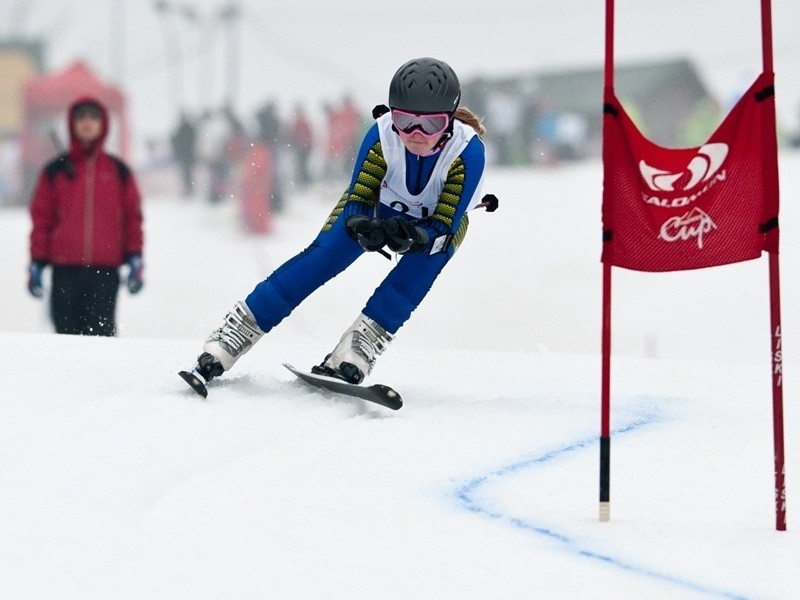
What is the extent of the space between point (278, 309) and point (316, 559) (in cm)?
189

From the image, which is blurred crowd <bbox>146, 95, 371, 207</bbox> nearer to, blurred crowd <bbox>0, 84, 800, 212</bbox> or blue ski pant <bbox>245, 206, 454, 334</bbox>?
blurred crowd <bbox>0, 84, 800, 212</bbox>

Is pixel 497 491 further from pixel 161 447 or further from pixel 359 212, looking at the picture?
pixel 359 212

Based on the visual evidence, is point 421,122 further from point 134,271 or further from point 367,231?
point 134,271

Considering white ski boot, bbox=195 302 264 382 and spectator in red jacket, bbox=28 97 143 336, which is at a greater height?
spectator in red jacket, bbox=28 97 143 336

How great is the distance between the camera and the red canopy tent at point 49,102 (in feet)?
78.1

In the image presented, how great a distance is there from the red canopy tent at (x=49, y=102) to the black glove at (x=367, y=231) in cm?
1953

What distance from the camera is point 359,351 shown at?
4.95 meters

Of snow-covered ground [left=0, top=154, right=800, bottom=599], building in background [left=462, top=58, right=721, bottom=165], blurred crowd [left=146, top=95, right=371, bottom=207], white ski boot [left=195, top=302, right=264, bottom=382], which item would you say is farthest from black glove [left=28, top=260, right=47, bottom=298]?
building in background [left=462, top=58, right=721, bottom=165]

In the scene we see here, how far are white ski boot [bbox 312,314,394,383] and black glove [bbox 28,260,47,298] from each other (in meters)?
2.59

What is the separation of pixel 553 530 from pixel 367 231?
59.1 inches

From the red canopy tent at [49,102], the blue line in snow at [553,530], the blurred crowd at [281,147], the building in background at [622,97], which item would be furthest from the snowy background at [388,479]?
the building in background at [622,97]

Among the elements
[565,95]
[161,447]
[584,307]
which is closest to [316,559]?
[161,447]

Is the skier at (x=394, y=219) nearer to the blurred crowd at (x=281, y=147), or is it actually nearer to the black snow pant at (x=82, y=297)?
the black snow pant at (x=82, y=297)

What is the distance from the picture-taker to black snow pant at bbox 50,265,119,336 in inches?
275
